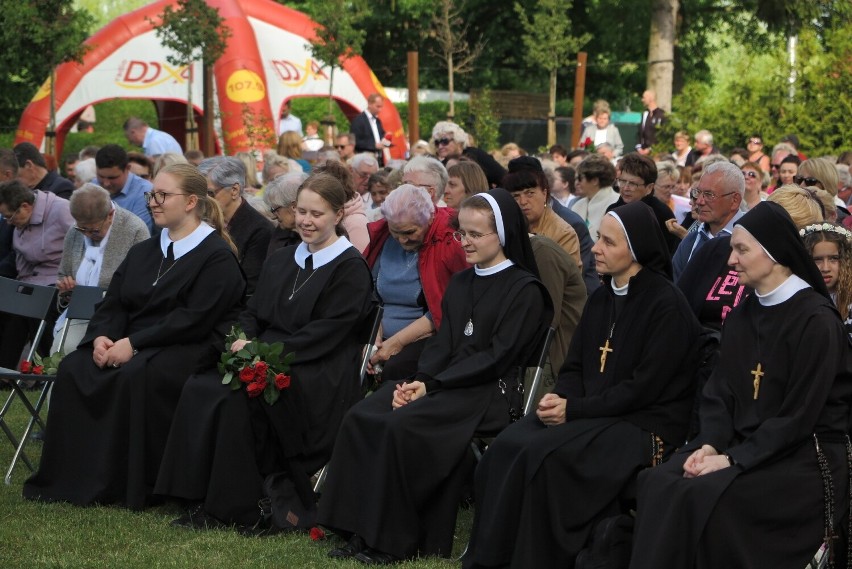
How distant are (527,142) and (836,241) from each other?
19594 mm

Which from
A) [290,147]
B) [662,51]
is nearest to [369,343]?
[290,147]

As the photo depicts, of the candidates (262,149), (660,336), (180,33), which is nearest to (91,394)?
(660,336)

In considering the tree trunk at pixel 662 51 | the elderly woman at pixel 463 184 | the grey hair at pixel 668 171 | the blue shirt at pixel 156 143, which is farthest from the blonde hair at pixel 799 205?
the tree trunk at pixel 662 51

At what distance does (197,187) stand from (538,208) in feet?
7.02

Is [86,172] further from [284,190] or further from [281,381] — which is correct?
[281,381]

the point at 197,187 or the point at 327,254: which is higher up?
the point at 197,187

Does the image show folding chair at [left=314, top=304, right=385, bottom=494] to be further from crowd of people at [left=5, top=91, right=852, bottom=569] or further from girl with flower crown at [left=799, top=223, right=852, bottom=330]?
girl with flower crown at [left=799, top=223, right=852, bottom=330]

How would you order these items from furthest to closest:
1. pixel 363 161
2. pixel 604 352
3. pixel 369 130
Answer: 1. pixel 369 130
2. pixel 363 161
3. pixel 604 352

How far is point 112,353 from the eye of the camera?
24.9ft

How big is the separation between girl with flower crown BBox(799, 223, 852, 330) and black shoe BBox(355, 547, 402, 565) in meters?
2.44

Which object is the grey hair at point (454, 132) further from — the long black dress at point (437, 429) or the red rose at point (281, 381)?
the red rose at point (281, 381)

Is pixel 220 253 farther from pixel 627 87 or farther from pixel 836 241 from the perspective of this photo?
pixel 627 87

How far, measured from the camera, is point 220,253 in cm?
773

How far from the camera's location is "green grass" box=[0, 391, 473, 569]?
6168 mm
